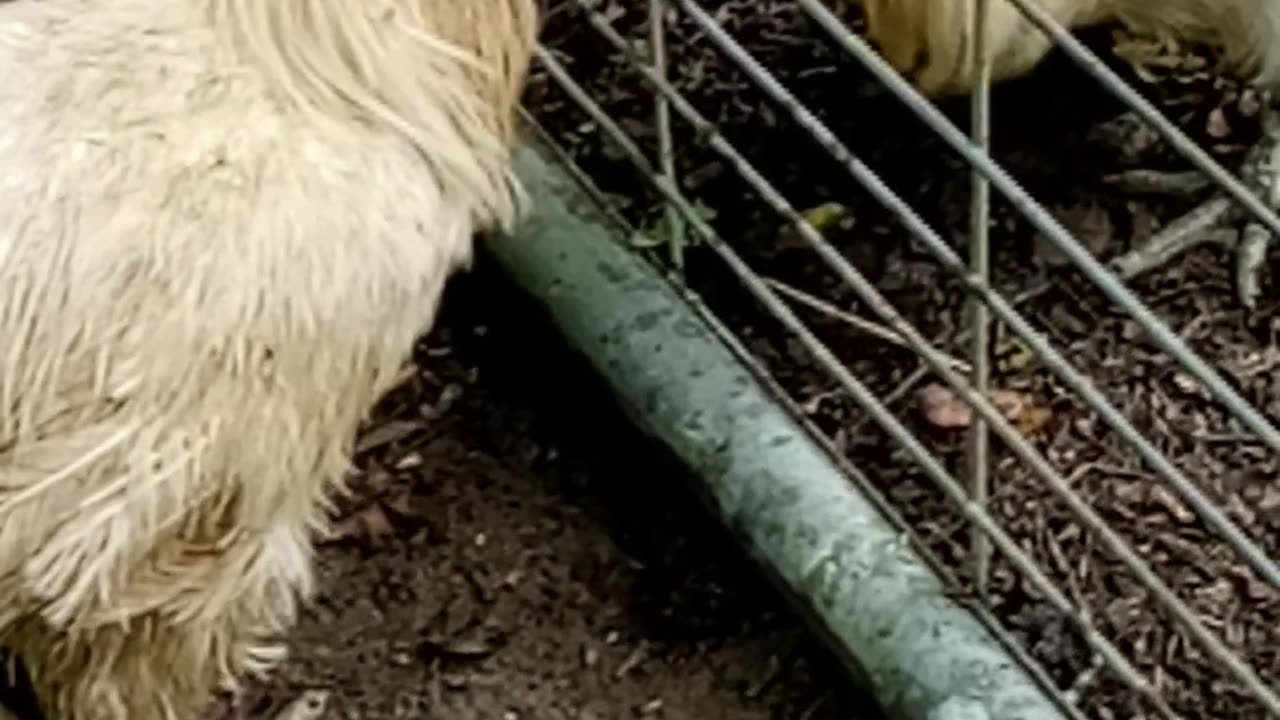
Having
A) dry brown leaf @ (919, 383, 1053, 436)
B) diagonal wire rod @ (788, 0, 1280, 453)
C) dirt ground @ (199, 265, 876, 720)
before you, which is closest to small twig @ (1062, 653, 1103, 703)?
dirt ground @ (199, 265, 876, 720)

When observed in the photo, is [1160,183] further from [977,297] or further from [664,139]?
[977,297]

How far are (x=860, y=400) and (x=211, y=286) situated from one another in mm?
732

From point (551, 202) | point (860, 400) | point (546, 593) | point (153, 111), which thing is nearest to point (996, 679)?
point (860, 400)

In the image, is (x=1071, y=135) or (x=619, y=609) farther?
(x=1071, y=135)

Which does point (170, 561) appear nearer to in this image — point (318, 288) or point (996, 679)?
point (318, 288)

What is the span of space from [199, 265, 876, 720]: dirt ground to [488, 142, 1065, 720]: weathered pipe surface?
99 mm

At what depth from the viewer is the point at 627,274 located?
2.82 meters

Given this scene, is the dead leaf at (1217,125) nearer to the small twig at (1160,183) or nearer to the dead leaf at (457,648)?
the small twig at (1160,183)

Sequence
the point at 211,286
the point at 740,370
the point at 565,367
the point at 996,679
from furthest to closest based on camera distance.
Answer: the point at 565,367 < the point at 740,370 < the point at 996,679 < the point at 211,286

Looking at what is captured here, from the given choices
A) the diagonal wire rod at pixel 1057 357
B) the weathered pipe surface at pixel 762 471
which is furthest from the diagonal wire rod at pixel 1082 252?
the weathered pipe surface at pixel 762 471

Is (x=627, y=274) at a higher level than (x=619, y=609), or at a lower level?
higher

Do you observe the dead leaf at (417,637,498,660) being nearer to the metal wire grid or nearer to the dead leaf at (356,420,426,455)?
the dead leaf at (356,420,426,455)

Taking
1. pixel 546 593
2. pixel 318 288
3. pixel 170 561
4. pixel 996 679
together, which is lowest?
pixel 546 593

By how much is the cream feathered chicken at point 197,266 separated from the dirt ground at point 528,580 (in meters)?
0.53
